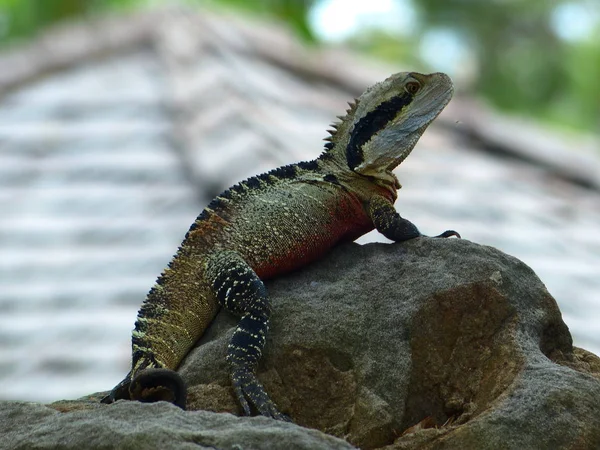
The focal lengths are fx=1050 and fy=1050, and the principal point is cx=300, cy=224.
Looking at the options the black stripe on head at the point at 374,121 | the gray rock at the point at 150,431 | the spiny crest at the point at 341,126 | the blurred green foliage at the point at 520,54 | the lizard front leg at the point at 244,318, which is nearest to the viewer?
the gray rock at the point at 150,431

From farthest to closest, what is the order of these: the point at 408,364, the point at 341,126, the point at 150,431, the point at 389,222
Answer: the point at 341,126, the point at 389,222, the point at 408,364, the point at 150,431

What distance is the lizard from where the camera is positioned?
199 inches

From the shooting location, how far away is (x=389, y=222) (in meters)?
5.62

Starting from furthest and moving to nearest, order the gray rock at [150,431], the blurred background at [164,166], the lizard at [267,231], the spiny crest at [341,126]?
the blurred background at [164,166] < the spiny crest at [341,126] < the lizard at [267,231] < the gray rock at [150,431]

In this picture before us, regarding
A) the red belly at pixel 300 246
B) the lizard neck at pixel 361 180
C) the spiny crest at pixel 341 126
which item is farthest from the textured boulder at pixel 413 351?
the spiny crest at pixel 341 126

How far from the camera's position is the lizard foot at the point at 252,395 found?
4.81m

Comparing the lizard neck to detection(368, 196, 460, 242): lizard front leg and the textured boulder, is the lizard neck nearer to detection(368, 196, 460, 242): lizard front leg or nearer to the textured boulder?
detection(368, 196, 460, 242): lizard front leg

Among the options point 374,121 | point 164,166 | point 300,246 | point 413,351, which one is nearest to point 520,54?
point 164,166

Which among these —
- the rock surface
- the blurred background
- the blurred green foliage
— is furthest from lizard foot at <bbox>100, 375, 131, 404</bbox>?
the blurred green foliage

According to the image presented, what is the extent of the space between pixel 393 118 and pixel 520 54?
91.3 feet

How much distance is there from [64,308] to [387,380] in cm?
598

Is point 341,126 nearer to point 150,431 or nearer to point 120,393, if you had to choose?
point 120,393

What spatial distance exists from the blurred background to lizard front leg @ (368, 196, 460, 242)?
3.83 metres

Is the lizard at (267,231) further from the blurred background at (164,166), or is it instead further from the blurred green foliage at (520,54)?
the blurred green foliage at (520,54)
